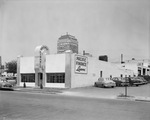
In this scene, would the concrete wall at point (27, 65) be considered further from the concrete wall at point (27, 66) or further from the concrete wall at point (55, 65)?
the concrete wall at point (55, 65)

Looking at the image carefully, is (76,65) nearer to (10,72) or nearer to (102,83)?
(102,83)

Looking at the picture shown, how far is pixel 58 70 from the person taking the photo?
93.8ft

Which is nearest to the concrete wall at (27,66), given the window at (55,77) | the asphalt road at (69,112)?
the window at (55,77)

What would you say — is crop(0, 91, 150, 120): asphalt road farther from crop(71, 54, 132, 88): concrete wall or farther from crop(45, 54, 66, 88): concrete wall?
crop(45, 54, 66, 88): concrete wall

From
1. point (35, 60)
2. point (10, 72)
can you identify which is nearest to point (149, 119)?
point (35, 60)

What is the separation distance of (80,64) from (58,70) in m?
3.20

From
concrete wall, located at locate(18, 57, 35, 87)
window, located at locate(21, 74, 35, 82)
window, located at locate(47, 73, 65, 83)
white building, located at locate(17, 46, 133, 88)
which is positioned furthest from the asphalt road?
concrete wall, located at locate(18, 57, 35, 87)

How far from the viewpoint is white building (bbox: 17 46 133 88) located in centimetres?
2786

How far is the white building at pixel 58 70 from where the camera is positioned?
1097 inches

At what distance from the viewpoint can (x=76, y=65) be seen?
93.1 feet

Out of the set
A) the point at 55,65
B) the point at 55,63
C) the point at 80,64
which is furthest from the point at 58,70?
the point at 80,64

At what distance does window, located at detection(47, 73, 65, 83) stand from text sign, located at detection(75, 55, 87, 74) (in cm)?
215

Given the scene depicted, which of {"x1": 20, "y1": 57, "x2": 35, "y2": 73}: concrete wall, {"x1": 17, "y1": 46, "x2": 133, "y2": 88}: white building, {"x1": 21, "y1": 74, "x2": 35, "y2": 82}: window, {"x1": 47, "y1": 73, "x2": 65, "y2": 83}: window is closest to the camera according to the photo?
{"x1": 17, "y1": 46, "x2": 133, "y2": 88}: white building

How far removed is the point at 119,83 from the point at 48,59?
11.1m
